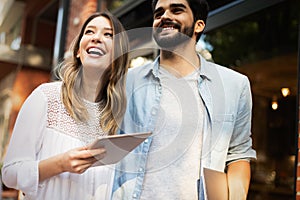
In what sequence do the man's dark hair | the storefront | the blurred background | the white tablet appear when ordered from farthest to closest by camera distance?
the storefront
the blurred background
the man's dark hair
the white tablet

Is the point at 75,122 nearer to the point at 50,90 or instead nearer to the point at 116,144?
the point at 50,90

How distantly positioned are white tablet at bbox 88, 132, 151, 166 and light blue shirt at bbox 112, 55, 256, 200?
13 cm

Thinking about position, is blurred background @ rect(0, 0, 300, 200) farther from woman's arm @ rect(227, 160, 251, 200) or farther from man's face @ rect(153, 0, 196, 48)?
woman's arm @ rect(227, 160, 251, 200)

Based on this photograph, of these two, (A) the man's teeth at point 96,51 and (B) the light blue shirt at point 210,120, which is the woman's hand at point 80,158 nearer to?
(B) the light blue shirt at point 210,120

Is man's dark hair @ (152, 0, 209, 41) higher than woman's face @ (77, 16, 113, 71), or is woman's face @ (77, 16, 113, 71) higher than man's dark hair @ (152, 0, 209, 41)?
man's dark hair @ (152, 0, 209, 41)

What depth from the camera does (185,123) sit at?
4.72 ft

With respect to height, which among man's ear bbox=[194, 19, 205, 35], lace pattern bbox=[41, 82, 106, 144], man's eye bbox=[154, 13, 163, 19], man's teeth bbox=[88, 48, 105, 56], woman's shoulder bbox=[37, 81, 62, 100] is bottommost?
lace pattern bbox=[41, 82, 106, 144]

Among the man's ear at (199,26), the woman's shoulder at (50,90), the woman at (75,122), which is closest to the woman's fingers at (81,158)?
the woman at (75,122)

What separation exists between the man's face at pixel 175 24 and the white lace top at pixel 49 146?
347 mm

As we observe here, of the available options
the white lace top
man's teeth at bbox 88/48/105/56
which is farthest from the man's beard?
the white lace top

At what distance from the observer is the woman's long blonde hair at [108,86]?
4.83 ft

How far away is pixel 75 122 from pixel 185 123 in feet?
1.26

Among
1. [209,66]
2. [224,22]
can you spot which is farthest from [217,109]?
[224,22]

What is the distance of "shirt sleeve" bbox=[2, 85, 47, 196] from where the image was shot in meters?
1.38
